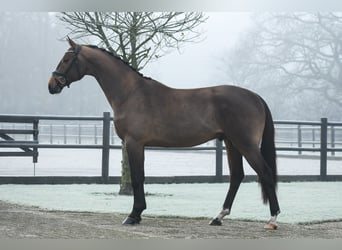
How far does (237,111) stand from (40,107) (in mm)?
7733

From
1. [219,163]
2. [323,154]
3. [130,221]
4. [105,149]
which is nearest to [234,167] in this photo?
[130,221]

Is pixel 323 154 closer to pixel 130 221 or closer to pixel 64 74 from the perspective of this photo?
pixel 130 221

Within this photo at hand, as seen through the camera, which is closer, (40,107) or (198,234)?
(198,234)

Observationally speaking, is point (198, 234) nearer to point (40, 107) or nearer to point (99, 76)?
point (99, 76)

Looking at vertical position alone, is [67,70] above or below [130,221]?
above


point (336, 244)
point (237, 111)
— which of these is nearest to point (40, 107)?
point (237, 111)

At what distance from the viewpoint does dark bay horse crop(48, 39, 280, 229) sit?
5.15m

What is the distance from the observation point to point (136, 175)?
527 cm

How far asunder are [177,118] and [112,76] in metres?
0.62

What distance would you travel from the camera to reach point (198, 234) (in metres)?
4.73

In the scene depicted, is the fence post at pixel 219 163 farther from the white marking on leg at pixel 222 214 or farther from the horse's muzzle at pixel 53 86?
the horse's muzzle at pixel 53 86

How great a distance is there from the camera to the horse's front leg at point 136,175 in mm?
5191

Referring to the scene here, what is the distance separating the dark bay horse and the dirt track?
0.18 metres

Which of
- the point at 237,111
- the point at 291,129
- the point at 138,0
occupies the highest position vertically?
the point at 138,0
